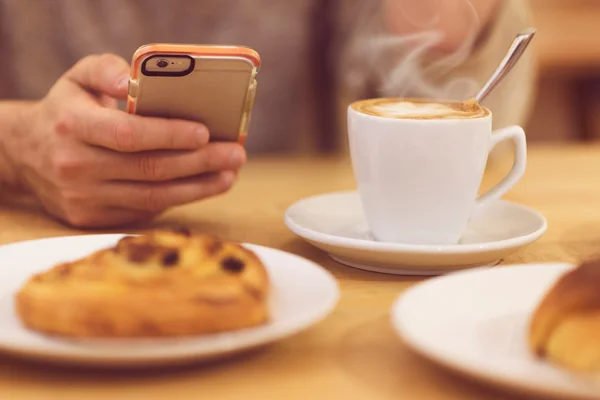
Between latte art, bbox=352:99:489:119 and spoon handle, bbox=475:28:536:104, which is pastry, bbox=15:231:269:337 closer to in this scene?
latte art, bbox=352:99:489:119

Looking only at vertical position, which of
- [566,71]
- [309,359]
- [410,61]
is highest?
[410,61]

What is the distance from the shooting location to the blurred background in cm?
243

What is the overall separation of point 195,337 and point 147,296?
36 millimetres

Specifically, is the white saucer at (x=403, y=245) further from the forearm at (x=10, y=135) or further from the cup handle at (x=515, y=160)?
the forearm at (x=10, y=135)

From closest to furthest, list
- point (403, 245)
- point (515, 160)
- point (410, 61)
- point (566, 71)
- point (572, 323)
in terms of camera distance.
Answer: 1. point (572, 323)
2. point (403, 245)
3. point (515, 160)
4. point (410, 61)
5. point (566, 71)

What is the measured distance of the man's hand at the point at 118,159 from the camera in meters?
0.81

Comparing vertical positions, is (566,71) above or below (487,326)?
below

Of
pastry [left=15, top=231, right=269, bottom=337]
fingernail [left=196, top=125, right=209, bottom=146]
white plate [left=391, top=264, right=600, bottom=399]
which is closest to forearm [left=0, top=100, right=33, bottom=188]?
fingernail [left=196, top=125, right=209, bottom=146]

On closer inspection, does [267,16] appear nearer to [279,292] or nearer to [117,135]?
[117,135]

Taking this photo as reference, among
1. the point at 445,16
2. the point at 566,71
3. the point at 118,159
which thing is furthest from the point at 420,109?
the point at 566,71

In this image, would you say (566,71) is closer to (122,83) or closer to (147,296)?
(122,83)

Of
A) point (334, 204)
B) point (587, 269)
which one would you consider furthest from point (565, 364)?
point (334, 204)

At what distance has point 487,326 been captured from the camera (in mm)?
487

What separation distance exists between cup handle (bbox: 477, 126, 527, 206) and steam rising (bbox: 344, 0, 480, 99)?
224mm
